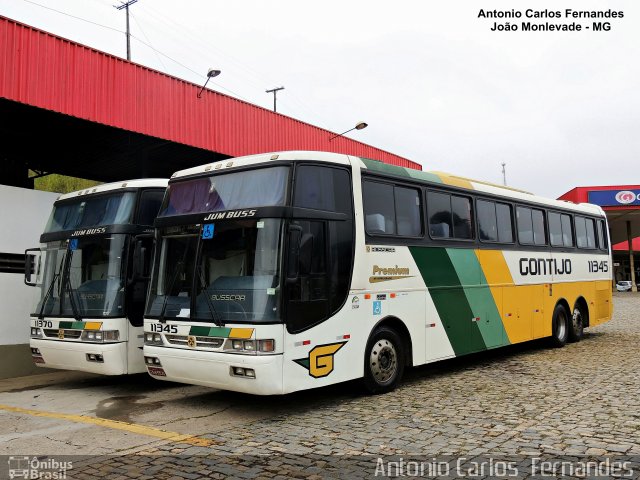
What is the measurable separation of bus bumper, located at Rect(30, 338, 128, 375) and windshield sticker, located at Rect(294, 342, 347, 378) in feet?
10.3

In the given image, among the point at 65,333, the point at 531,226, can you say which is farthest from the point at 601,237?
the point at 65,333

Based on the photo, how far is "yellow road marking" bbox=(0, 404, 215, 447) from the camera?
5.96m

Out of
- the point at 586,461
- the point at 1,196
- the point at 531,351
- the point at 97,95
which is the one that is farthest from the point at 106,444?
the point at 531,351

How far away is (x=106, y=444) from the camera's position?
5.93 meters

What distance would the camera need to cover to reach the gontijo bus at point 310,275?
22.2 feet

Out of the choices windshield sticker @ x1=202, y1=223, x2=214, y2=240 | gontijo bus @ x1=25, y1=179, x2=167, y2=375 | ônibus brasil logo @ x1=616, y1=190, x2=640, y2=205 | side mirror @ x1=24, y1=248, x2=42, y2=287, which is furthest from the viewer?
ônibus brasil logo @ x1=616, y1=190, x2=640, y2=205

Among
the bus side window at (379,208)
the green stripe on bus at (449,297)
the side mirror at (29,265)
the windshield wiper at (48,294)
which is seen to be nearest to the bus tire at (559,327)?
the green stripe on bus at (449,297)

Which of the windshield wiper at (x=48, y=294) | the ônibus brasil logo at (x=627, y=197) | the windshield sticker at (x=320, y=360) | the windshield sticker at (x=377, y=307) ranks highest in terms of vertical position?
the ônibus brasil logo at (x=627, y=197)

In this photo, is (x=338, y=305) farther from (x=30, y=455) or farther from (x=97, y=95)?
(x=97, y=95)

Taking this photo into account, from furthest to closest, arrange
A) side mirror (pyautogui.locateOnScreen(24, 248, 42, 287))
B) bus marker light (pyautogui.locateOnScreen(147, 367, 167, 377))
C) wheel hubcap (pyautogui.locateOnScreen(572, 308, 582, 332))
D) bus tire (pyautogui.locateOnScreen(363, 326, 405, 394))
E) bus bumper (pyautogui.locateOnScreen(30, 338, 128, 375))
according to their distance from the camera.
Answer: wheel hubcap (pyautogui.locateOnScreen(572, 308, 582, 332)) → side mirror (pyautogui.locateOnScreen(24, 248, 42, 287)) → bus bumper (pyautogui.locateOnScreen(30, 338, 128, 375)) → bus tire (pyautogui.locateOnScreen(363, 326, 405, 394)) → bus marker light (pyautogui.locateOnScreen(147, 367, 167, 377))

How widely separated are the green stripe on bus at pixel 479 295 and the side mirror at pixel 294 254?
12.0ft

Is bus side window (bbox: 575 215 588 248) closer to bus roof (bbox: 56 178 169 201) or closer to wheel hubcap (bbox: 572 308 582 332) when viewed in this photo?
wheel hubcap (bbox: 572 308 582 332)

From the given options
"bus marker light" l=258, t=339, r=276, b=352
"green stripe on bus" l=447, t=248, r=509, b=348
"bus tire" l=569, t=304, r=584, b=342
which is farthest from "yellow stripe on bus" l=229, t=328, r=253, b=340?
"bus tire" l=569, t=304, r=584, b=342

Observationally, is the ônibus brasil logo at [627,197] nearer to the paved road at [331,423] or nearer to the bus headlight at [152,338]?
the paved road at [331,423]
